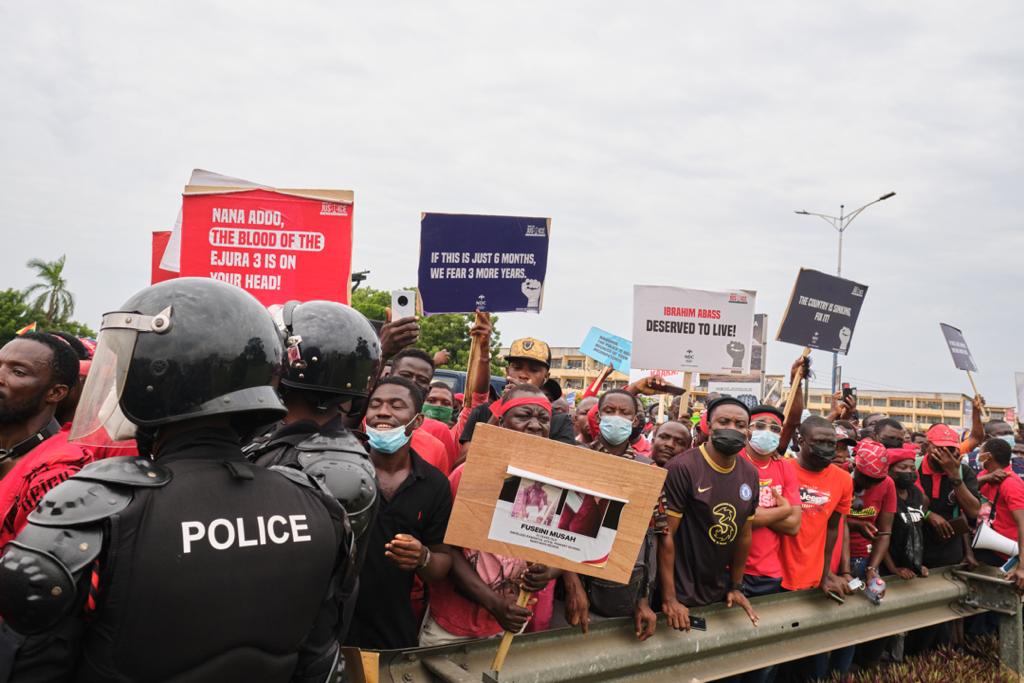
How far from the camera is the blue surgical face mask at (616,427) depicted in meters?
5.24

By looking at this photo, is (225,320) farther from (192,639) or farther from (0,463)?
(0,463)

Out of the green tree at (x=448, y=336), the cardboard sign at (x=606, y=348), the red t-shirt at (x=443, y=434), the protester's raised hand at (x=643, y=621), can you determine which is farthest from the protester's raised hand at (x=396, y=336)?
the green tree at (x=448, y=336)

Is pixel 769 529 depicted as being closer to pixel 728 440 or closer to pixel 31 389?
pixel 728 440

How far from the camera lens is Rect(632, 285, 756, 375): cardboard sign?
27.6ft

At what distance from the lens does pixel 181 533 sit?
1756mm

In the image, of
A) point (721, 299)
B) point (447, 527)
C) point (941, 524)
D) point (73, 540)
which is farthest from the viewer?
point (721, 299)

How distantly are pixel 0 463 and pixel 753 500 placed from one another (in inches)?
161

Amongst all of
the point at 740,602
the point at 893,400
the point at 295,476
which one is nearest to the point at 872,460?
the point at 740,602

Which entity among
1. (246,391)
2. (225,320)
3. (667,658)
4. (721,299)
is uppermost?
(721,299)

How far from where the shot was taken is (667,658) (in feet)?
14.9

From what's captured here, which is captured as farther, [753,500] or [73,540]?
[753,500]

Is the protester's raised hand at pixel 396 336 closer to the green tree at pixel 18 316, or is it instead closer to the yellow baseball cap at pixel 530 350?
the yellow baseball cap at pixel 530 350

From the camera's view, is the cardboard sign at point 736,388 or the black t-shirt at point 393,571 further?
the cardboard sign at point 736,388

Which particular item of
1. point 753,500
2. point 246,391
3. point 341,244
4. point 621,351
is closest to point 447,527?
point 246,391
